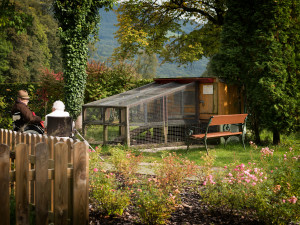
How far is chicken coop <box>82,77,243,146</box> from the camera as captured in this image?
1082 cm

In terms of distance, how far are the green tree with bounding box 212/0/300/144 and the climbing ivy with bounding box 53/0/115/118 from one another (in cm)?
601

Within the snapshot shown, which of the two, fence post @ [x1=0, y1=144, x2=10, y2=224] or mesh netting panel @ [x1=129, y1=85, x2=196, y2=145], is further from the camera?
mesh netting panel @ [x1=129, y1=85, x2=196, y2=145]

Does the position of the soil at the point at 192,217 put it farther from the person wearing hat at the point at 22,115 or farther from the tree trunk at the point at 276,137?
the tree trunk at the point at 276,137

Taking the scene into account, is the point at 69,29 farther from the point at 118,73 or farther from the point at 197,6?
the point at 197,6

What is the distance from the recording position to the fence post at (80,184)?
11.7ft

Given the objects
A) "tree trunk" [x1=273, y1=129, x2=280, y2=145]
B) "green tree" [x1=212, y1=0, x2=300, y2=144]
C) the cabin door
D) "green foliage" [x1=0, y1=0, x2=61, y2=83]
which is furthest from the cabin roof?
"green foliage" [x1=0, y1=0, x2=61, y2=83]

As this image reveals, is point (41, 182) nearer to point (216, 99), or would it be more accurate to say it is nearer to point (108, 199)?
point (108, 199)

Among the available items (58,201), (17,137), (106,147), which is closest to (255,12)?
(106,147)

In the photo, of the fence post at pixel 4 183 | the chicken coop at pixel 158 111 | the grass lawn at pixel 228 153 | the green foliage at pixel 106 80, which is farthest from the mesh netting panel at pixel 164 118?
the fence post at pixel 4 183

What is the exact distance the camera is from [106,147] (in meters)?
10.7

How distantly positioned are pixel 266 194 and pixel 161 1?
14.4 m

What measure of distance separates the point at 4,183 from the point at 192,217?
2218mm

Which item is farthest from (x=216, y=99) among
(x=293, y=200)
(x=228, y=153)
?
(x=293, y=200)

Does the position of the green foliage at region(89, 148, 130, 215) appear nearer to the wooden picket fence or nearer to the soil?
the soil
